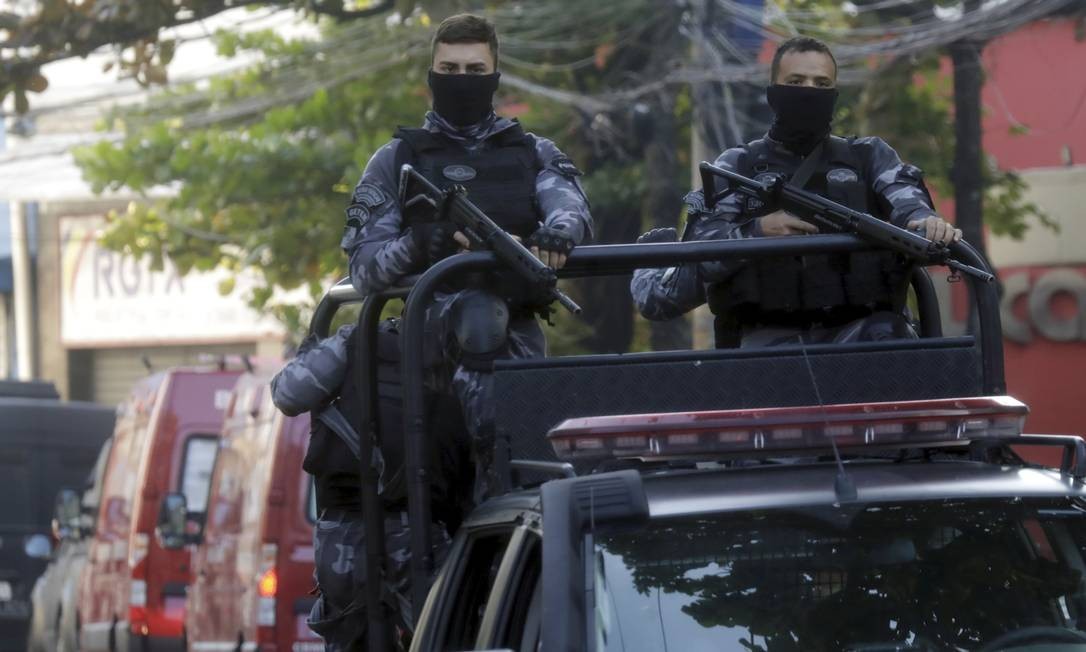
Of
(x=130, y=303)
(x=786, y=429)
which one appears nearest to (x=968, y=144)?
(x=786, y=429)

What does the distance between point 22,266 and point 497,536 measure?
32098 millimetres

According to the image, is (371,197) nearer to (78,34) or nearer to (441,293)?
(441,293)

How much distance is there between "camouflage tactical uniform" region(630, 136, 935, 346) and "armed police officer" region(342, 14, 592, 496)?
0.30 m

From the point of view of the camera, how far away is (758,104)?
14.8 metres

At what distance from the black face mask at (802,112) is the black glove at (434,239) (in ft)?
3.06

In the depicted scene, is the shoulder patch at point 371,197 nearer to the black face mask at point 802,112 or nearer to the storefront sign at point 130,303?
the black face mask at point 802,112

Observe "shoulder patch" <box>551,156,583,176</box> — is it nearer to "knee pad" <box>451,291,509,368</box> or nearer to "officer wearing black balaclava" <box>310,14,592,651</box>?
"officer wearing black balaclava" <box>310,14,592,651</box>

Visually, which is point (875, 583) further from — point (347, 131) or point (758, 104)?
point (347, 131)

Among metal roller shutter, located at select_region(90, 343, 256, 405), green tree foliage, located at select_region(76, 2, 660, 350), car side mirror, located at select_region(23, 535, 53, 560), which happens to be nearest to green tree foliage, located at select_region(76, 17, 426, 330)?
green tree foliage, located at select_region(76, 2, 660, 350)

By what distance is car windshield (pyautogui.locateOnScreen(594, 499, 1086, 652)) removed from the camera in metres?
3.34

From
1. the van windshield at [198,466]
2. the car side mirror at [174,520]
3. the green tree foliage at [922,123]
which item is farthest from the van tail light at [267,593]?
the green tree foliage at [922,123]

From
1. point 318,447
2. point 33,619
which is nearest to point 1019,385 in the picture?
point 33,619

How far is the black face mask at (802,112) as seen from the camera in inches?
201

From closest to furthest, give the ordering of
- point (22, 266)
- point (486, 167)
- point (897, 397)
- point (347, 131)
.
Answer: point (897, 397), point (486, 167), point (347, 131), point (22, 266)
